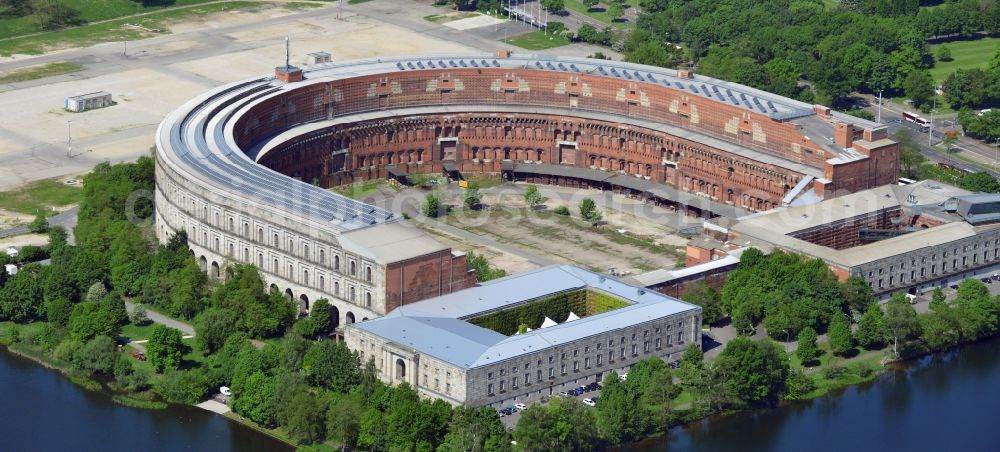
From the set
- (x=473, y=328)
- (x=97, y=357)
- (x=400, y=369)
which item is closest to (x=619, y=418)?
(x=473, y=328)

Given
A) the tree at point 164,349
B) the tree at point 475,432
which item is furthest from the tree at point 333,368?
the tree at point 164,349

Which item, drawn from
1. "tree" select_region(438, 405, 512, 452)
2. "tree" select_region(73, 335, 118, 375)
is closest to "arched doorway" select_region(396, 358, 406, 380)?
"tree" select_region(438, 405, 512, 452)

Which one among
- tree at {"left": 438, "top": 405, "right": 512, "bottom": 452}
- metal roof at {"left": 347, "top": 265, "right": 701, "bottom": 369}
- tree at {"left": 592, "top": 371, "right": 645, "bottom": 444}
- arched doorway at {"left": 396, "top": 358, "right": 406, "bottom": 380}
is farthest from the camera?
arched doorway at {"left": 396, "top": 358, "right": 406, "bottom": 380}

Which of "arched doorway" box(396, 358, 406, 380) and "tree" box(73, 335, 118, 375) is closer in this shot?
"arched doorway" box(396, 358, 406, 380)

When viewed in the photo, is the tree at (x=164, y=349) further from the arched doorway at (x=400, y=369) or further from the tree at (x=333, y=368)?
the arched doorway at (x=400, y=369)

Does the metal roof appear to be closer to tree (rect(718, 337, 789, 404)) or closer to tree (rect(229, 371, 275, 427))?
tree (rect(718, 337, 789, 404))
